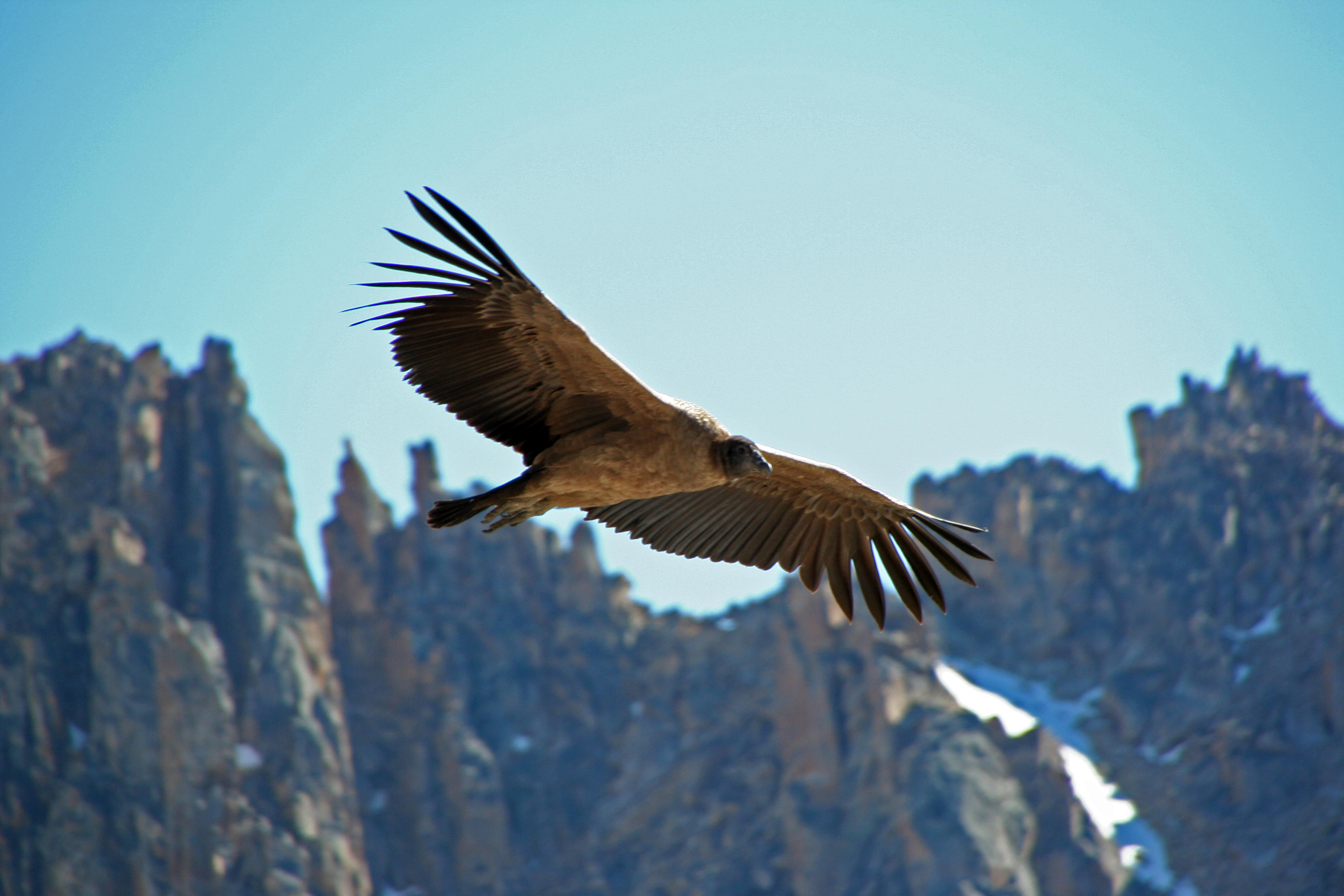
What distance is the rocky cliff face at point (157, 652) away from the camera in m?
68.8

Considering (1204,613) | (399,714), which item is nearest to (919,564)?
(399,714)

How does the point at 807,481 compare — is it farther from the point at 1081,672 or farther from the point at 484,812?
the point at 1081,672

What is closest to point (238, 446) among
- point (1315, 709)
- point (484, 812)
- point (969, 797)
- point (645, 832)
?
point (484, 812)

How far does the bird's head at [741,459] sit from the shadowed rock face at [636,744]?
6930cm

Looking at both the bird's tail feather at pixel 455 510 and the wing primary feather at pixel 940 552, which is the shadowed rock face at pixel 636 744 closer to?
the wing primary feather at pixel 940 552

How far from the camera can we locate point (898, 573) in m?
13.0

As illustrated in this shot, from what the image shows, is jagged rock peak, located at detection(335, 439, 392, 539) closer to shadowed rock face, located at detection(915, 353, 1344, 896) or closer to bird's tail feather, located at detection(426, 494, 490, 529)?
shadowed rock face, located at detection(915, 353, 1344, 896)

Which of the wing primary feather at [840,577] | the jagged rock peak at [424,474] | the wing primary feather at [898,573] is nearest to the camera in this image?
the wing primary feather at [898,573]

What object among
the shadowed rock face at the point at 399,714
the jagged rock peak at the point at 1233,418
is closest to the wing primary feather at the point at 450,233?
the shadowed rock face at the point at 399,714

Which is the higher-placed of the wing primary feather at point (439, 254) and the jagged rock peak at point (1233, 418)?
the jagged rock peak at point (1233, 418)

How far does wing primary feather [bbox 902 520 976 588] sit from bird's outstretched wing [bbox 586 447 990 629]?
0.05 metres

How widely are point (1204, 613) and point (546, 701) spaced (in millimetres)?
48452

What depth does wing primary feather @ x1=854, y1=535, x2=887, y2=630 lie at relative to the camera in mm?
12781

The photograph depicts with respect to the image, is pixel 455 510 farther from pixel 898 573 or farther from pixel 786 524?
pixel 898 573
